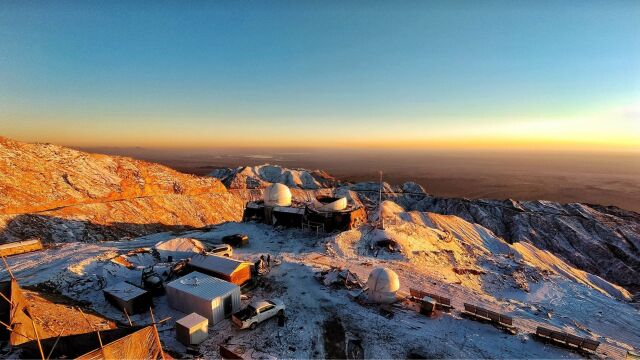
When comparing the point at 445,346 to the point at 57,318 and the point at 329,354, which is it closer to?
the point at 329,354

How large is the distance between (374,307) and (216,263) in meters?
12.1

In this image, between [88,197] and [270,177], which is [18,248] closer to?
[88,197]

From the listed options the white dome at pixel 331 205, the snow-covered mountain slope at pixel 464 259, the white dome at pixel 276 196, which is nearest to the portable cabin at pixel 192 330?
the snow-covered mountain slope at pixel 464 259

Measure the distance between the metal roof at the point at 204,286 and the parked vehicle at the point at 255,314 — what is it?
184 cm

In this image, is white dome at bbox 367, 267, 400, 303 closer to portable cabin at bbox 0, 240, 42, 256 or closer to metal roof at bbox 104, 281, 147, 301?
metal roof at bbox 104, 281, 147, 301

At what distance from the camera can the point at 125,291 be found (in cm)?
2008

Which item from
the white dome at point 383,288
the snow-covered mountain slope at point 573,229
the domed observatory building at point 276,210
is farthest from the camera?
the snow-covered mountain slope at point 573,229

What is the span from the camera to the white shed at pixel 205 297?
18.4 metres

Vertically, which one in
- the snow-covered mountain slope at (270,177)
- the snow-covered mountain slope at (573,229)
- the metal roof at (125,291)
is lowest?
the snow-covered mountain slope at (573,229)

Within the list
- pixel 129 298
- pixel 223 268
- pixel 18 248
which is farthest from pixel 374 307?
pixel 18 248

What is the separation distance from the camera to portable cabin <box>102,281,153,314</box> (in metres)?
19.2

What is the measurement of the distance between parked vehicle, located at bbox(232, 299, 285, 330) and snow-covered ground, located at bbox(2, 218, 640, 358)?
436 mm

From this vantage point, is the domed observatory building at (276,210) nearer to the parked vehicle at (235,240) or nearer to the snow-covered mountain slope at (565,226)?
the parked vehicle at (235,240)

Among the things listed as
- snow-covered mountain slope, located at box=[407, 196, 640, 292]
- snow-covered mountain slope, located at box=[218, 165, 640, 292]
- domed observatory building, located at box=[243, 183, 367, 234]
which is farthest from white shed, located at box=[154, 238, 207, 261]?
snow-covered mountain slope, located at box=[407, 196, 640, 292]
